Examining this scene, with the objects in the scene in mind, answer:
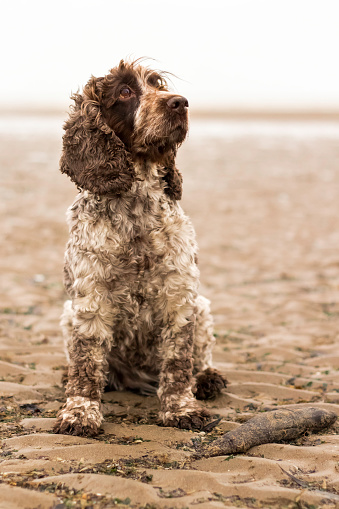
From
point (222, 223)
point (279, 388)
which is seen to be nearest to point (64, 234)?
point (222, 223)

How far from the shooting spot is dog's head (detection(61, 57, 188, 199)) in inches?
178

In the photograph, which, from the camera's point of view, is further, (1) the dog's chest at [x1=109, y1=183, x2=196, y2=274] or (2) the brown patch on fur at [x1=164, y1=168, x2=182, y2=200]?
(2) the brown patch on fur at [x1=164, y1=168, x2=182, y2=200]

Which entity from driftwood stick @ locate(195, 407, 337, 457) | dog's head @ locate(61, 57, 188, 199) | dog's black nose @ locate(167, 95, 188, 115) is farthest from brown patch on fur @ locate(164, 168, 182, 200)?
driftwood stick @ locate(195, 407, 337, 457)

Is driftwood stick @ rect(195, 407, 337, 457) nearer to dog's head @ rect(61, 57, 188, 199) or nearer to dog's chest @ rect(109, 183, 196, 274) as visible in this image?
dog's chest @ rect(109, 183, 196, 274)

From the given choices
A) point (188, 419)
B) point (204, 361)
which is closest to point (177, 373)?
point (188, 419)

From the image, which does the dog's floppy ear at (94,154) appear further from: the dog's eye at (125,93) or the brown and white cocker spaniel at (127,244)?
the dog's eye at (125,93)

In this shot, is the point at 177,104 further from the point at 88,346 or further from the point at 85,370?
the point at 85,370

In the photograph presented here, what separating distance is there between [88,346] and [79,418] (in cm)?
49

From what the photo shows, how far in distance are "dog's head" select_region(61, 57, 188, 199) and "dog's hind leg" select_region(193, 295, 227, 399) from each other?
1.33 metres

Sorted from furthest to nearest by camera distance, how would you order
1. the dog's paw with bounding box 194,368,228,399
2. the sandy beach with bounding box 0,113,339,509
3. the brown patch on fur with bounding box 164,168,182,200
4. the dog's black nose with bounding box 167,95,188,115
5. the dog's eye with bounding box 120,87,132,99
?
1. the dog's paw with bounding box 194,368,228,399
2. the brown patch on fur with bounding box 164,168,182,200
3. the dog's eye with bounding box 120,87,132,99
4. the dog's black nose with bounding box 167,95,188,115
5. the sandy beach with bounding box 0,113,339,509

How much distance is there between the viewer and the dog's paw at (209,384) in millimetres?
5277

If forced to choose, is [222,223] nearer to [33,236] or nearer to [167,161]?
[33,236]

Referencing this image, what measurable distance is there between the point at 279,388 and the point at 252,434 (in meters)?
1.35

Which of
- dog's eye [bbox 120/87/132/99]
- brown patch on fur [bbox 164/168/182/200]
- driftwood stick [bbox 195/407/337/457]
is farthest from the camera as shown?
brown patch on fur [bbox 164/168/182/200]
